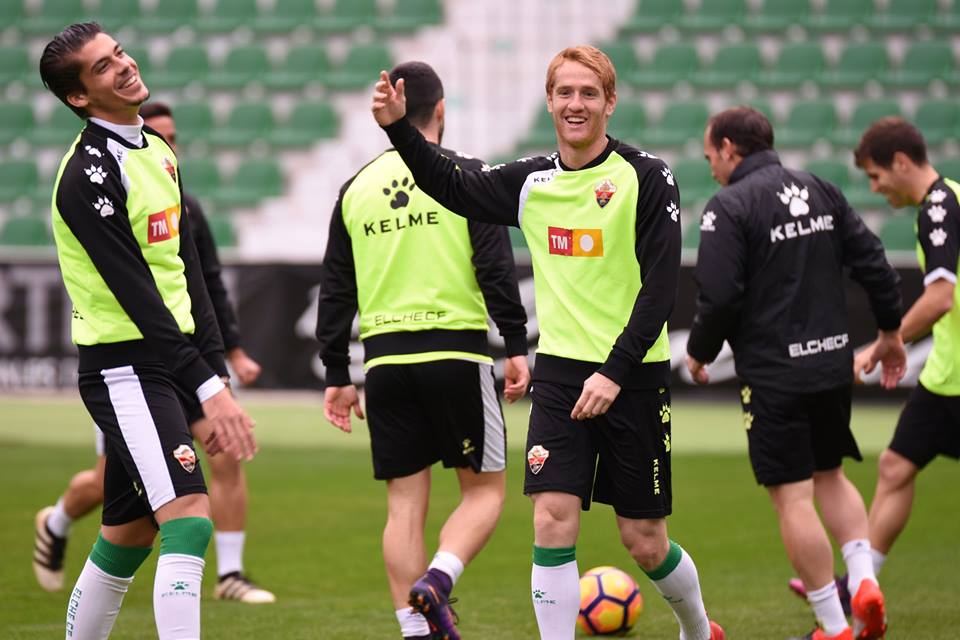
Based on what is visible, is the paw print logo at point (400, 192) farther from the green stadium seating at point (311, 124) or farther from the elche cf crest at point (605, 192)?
the green stadium seating at point (311, 124)

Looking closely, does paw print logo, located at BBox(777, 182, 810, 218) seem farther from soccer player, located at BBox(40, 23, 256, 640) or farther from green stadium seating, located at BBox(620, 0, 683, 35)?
green stadium seating, located at BBox(620, 0, 683, 35)

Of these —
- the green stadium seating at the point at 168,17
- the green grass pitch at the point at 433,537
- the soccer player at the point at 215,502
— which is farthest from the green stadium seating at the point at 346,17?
the soccer player at the point at 215,502

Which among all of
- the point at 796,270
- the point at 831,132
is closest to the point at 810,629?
the point at 796,270

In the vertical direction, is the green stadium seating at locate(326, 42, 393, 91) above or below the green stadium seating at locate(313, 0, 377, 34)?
below

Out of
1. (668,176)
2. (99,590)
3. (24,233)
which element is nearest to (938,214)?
(668,176)

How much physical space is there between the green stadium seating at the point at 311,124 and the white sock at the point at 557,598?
15.6 meters

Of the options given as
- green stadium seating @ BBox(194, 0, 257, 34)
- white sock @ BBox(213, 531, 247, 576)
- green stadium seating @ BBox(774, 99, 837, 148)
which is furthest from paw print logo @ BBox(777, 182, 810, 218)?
green stadium seating @ BBox(194, 0, 257, 34)

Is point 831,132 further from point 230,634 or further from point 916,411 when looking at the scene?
point 230,634

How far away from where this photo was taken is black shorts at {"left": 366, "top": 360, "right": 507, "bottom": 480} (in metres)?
5.30

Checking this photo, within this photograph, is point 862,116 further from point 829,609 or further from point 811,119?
point 829,609

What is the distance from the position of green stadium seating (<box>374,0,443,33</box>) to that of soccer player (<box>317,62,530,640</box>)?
1492 cm

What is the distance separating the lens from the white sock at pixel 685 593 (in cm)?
466

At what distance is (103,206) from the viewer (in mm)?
4098

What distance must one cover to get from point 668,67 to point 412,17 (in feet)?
12.9
